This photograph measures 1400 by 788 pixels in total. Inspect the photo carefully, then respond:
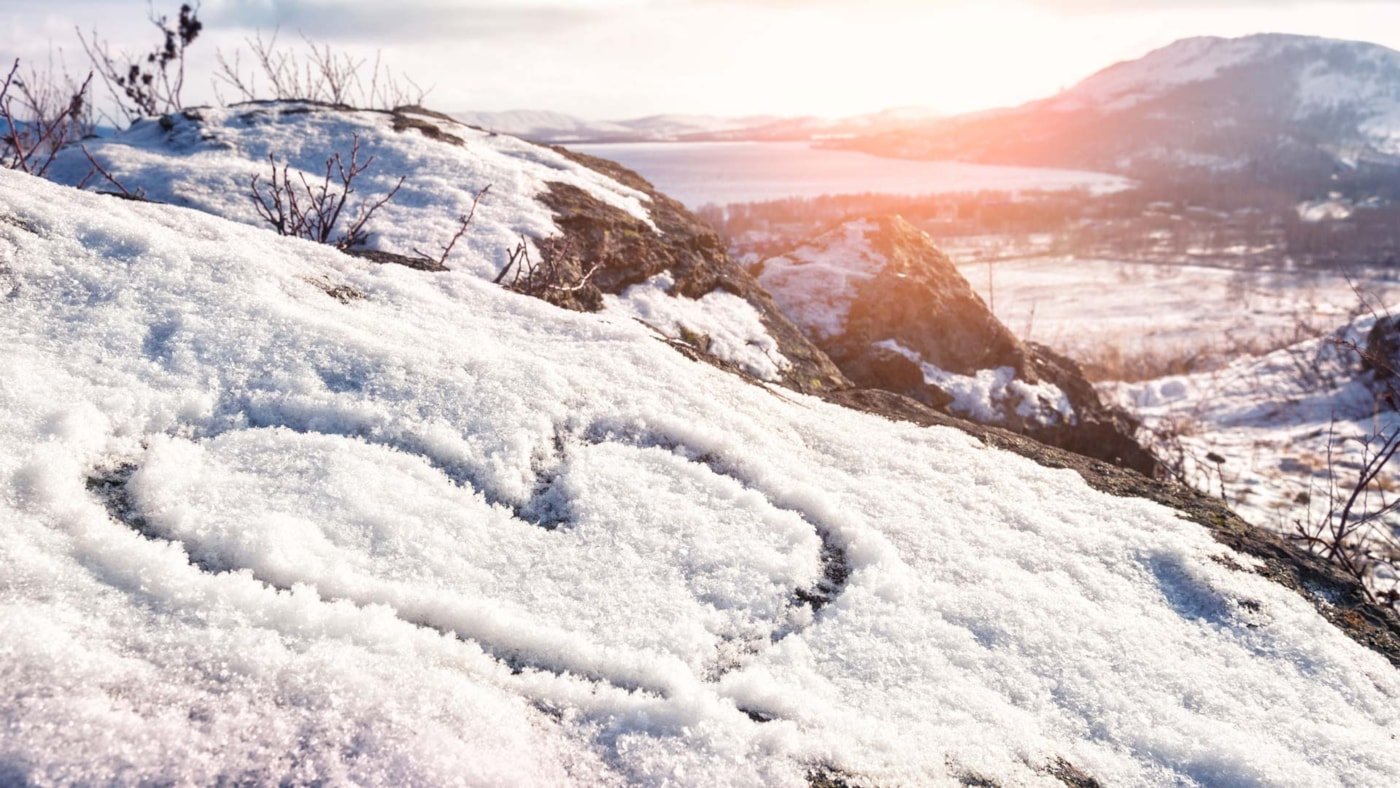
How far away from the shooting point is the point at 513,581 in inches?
67.2

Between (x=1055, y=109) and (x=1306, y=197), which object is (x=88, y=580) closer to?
(x=1306, y=197)

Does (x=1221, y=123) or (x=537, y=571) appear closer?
(x=537, y=571)

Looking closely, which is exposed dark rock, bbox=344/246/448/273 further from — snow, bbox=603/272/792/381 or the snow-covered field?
the snow-covered field

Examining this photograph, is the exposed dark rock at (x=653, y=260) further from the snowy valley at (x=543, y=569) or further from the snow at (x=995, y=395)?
the snowy valley at (x=543, y=569)

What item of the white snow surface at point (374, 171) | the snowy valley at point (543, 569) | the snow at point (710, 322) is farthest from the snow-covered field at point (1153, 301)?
the snowy valley at point (543, 569)

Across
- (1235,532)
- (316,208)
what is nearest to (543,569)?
(1235,532)

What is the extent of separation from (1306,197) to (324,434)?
143479 mm

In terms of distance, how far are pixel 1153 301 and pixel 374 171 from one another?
66.3 m

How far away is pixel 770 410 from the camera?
9.39 ft

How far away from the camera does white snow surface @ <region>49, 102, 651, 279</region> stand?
4438 millimetres

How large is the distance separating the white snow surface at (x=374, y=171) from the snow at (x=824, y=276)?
4.58 feet

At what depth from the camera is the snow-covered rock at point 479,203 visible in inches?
175

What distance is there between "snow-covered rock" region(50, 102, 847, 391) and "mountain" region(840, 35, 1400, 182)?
153235mm

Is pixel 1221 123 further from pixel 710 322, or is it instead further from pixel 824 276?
pixel 710 322
